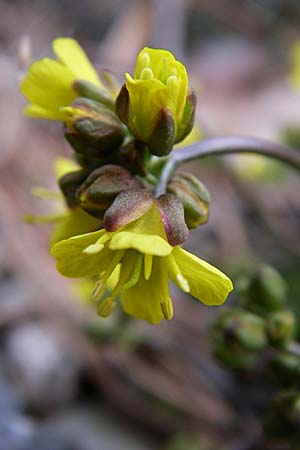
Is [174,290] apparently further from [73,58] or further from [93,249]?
[93,249]

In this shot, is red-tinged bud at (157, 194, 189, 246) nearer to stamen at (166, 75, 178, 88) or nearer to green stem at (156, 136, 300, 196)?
green stem at (156, 136, 300, 196)

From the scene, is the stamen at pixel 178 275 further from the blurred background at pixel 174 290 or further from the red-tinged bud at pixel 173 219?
the blurred background at pixel 174 290

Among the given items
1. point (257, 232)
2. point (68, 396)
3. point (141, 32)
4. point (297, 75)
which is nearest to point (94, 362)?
point (68, 396)

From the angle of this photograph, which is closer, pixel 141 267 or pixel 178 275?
pixel 178 275

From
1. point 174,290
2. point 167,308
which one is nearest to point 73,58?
point 167,308

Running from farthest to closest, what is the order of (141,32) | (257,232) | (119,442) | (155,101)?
(141,32)
(257,232)
(119,442)
(155,101)

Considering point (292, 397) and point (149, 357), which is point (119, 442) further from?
point (292, 397)
